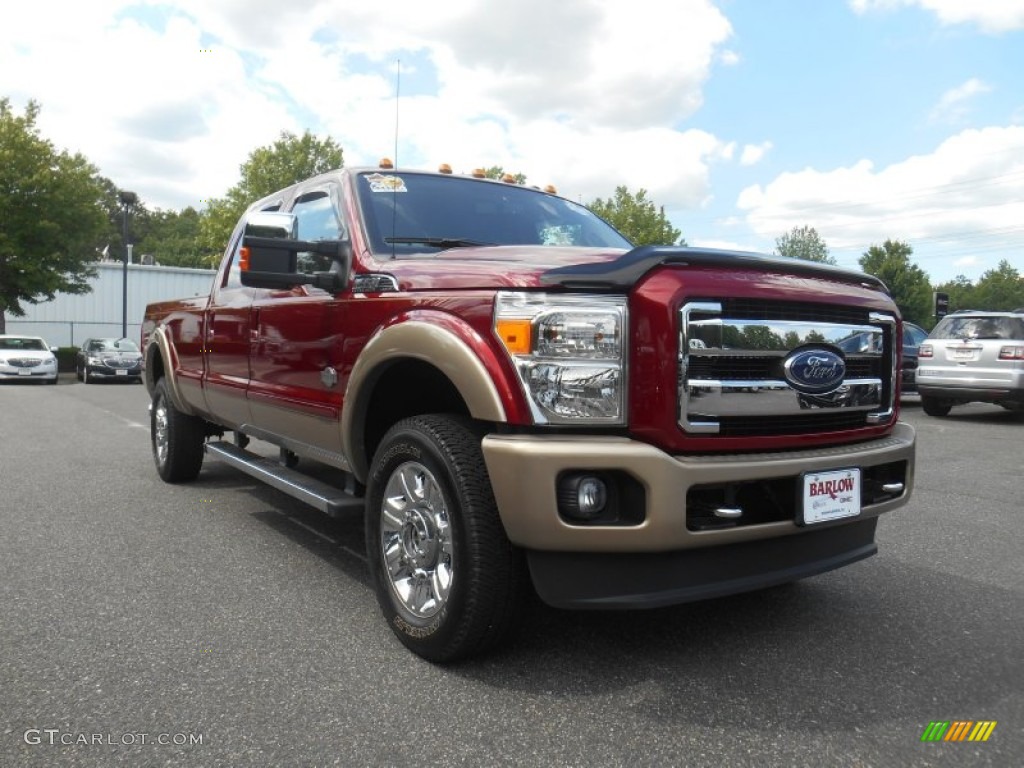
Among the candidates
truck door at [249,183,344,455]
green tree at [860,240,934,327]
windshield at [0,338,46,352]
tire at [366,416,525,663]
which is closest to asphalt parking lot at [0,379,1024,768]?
tire at [366,416,525,663]

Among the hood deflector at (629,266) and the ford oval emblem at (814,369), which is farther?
the ford oval emblem at (814,369)

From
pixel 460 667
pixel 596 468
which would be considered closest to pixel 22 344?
pixel 460 667

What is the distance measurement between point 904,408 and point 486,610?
1398cm

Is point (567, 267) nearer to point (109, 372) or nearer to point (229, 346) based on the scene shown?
point (229, 346)

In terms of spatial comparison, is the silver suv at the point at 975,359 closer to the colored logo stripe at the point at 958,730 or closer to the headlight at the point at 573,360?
the colored logo stripe at the point at 958,730

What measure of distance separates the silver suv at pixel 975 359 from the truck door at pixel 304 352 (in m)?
10.7

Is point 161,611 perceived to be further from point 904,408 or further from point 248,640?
point 904,408

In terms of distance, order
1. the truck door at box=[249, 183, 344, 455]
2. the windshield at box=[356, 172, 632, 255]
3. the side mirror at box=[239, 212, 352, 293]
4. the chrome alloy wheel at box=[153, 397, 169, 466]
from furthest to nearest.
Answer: the chrome alloy wheel at box=[153, 397, 169, 466] → the windshield at box=[356, 172, 632, 255] → the truck door at box=[249, 183, 344, 455] → the side mirror at box=[239, 212, 352, 293]

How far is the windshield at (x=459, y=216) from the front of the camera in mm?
3777

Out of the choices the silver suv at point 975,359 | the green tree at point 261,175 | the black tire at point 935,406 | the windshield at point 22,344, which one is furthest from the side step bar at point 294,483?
the green tree at point 261,175

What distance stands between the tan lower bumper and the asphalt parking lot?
53cm

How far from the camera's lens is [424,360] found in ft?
9.68

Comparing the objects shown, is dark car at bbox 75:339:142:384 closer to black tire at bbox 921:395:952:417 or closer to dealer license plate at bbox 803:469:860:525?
black tire at bbox 921:395:952:417

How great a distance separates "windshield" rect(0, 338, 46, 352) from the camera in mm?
21094
